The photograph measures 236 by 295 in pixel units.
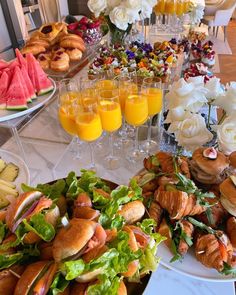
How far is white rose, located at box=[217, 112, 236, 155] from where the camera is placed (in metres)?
0.70

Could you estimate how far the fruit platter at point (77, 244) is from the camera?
1.33 feet

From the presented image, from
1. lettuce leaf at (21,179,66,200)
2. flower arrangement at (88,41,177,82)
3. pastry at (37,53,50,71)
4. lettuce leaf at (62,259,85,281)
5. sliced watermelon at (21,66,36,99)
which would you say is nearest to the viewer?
lettuce leaf at (62,259,85,281)

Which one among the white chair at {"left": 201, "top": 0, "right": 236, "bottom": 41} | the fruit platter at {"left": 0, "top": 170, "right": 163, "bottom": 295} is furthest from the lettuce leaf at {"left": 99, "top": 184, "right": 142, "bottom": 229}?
the white chair at {"left": 201, "top": 0, "right": 236, "bottom": 41}

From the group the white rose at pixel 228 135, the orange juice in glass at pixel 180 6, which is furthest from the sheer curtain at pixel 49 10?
the white rose at pixel 228 135

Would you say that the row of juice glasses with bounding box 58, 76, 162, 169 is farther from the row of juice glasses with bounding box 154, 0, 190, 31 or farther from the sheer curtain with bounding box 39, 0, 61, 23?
the sheer curtain with bounding box 39, 0, 61, 23

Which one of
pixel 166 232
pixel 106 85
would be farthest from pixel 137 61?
pixel 166 232

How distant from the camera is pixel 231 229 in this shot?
61cm

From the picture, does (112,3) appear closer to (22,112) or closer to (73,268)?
(22,112)

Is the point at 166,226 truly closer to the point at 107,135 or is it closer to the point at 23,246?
the point at 23,246

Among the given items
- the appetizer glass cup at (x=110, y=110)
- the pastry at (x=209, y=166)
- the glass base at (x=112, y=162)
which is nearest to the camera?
the pastry at (x=209, y=166)

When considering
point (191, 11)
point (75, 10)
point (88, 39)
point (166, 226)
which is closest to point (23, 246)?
point (166, 226)

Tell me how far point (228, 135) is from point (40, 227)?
1.67 feet

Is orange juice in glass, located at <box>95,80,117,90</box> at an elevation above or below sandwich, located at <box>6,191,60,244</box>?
below

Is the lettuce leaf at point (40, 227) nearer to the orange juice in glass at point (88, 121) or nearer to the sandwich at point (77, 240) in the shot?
the sandwich at point (77, 240)
